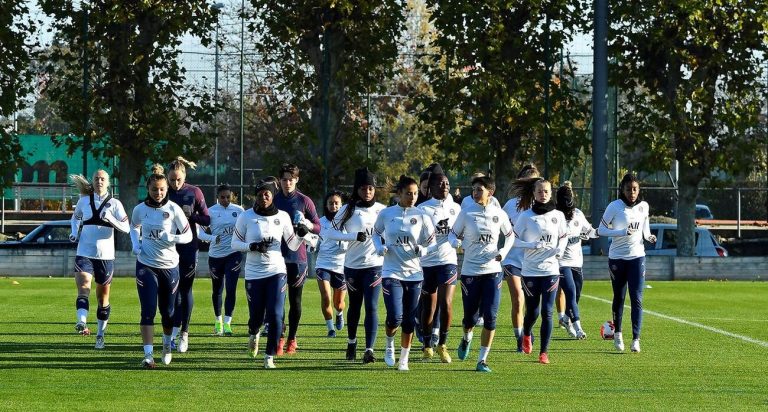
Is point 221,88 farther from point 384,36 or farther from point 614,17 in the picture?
point 614,17

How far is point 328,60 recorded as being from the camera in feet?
108

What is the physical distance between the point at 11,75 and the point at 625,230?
19.9 metres

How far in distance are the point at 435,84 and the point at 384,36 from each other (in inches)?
69.0

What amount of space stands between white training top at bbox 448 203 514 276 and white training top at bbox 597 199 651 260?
2.50m

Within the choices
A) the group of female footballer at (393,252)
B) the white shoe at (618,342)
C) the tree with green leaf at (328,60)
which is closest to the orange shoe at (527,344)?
the group of female footballer at (393,252)

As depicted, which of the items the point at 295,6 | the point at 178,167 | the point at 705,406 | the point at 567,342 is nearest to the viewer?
the point at 705,406

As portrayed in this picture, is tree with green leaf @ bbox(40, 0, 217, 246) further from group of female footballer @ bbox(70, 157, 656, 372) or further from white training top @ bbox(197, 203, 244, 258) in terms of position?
group of female footballer @ bbox(70, 157, 656, 372)

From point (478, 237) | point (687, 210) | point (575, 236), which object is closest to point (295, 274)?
point (478, 237)

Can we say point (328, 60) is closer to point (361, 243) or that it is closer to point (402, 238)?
point (361, 243)

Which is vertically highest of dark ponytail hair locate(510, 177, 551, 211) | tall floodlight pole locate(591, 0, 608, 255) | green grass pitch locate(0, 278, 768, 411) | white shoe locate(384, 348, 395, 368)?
tall floodlight pole locate(591, 0, 608, 255)

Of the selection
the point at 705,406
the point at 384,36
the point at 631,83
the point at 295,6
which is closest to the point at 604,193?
the point at 631,83

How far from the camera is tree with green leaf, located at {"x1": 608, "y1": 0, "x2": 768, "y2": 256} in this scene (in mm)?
33438

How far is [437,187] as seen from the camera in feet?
48.5

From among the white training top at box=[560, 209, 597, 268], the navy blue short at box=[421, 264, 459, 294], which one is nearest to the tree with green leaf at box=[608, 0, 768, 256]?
the white training top at box=[560, 209, 597, 268]
